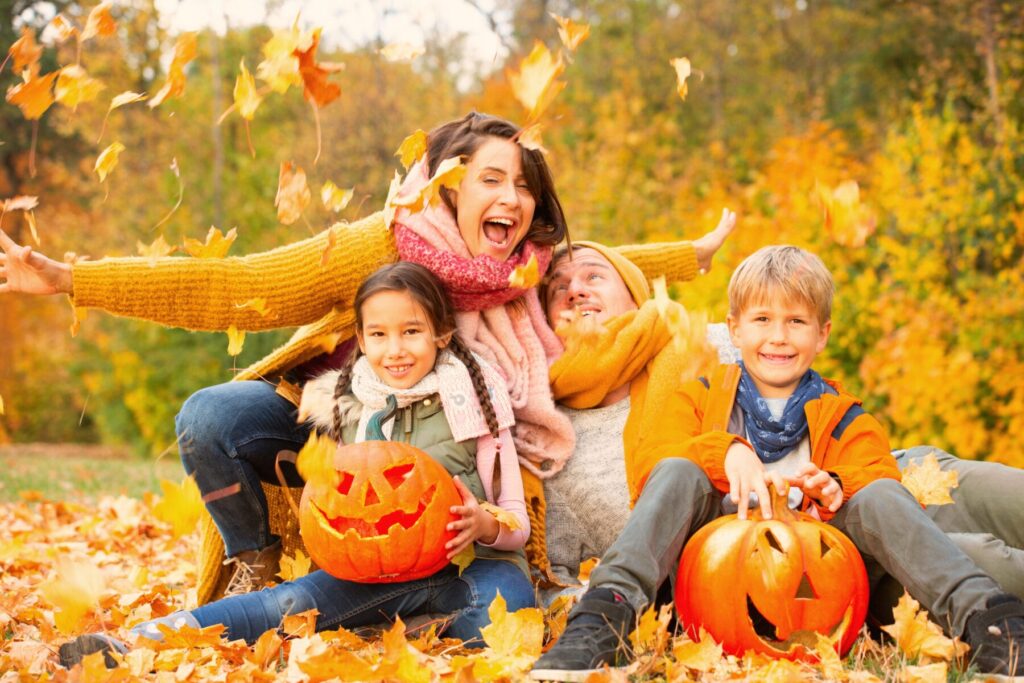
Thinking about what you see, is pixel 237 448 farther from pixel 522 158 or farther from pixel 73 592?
pixel 522 158

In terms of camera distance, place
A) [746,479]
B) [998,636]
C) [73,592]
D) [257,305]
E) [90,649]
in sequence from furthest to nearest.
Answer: [257,305], [73,592], [746,479], [90,649], [998,636]

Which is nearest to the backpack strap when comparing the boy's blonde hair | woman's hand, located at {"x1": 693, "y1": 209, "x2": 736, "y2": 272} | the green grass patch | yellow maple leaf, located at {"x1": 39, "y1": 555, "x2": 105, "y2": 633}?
the boy's blonde hair

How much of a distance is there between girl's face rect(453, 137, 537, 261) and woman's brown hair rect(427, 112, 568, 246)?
0.03 metres

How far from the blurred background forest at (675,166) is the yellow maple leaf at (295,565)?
1728 millimetres

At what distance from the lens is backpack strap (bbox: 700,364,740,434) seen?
284 centimetres

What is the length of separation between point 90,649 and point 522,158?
1.89 m

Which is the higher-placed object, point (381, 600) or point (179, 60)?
point (179, 60)

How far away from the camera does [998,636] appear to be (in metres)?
2.16

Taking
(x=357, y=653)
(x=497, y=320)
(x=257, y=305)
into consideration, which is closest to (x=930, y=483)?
(x=497, y=320)

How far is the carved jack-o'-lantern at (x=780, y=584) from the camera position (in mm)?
2389

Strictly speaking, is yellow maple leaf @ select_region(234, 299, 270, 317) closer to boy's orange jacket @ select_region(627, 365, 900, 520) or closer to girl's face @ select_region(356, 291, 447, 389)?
girl's face @ select_region(356, 291, 447, 389)

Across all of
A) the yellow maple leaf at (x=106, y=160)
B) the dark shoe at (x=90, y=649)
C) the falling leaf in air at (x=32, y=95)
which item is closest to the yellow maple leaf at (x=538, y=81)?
the yellow maple leaf at (x=106, y=160)

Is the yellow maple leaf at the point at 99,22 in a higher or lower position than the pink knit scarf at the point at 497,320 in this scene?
higher

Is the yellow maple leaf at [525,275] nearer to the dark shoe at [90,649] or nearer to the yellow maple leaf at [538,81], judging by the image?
the yellow maple leaf at [538,81]
